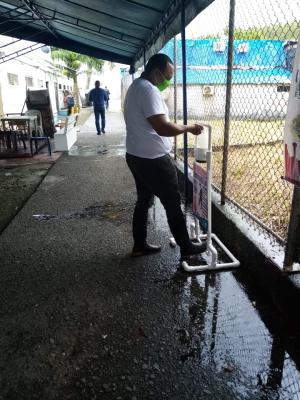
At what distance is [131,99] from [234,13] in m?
1.47

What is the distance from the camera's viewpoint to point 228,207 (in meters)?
3.66

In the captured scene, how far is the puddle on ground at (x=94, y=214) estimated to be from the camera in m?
4.39

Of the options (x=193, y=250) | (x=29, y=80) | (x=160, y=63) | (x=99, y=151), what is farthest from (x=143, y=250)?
(x=29, y=80)

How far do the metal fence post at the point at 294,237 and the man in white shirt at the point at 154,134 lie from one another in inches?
38.2

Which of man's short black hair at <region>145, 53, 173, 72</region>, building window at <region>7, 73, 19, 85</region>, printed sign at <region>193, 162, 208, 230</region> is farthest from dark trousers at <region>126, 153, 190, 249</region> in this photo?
building window at <region>7, 73, 19, 85</region>

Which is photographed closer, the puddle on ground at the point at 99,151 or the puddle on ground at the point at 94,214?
the puddle on ground at the point at 94,214

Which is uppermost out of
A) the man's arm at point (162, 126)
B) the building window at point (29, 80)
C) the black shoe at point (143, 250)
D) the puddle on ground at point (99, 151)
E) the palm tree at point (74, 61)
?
the palm tree at point (74, 61)

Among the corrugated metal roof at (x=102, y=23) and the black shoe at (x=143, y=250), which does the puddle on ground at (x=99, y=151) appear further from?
the black shoe at (x=143, y=250)

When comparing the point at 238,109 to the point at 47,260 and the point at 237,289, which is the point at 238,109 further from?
the point at 47,260

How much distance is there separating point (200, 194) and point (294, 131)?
1.43 m

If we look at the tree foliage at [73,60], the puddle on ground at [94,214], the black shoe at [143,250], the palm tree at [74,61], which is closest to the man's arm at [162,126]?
the black shoe at [143,250]

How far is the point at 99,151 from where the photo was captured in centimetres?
938

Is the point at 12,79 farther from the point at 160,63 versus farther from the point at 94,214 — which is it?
the point at 160,63

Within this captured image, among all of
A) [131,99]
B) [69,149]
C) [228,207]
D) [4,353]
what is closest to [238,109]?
[228,207]
